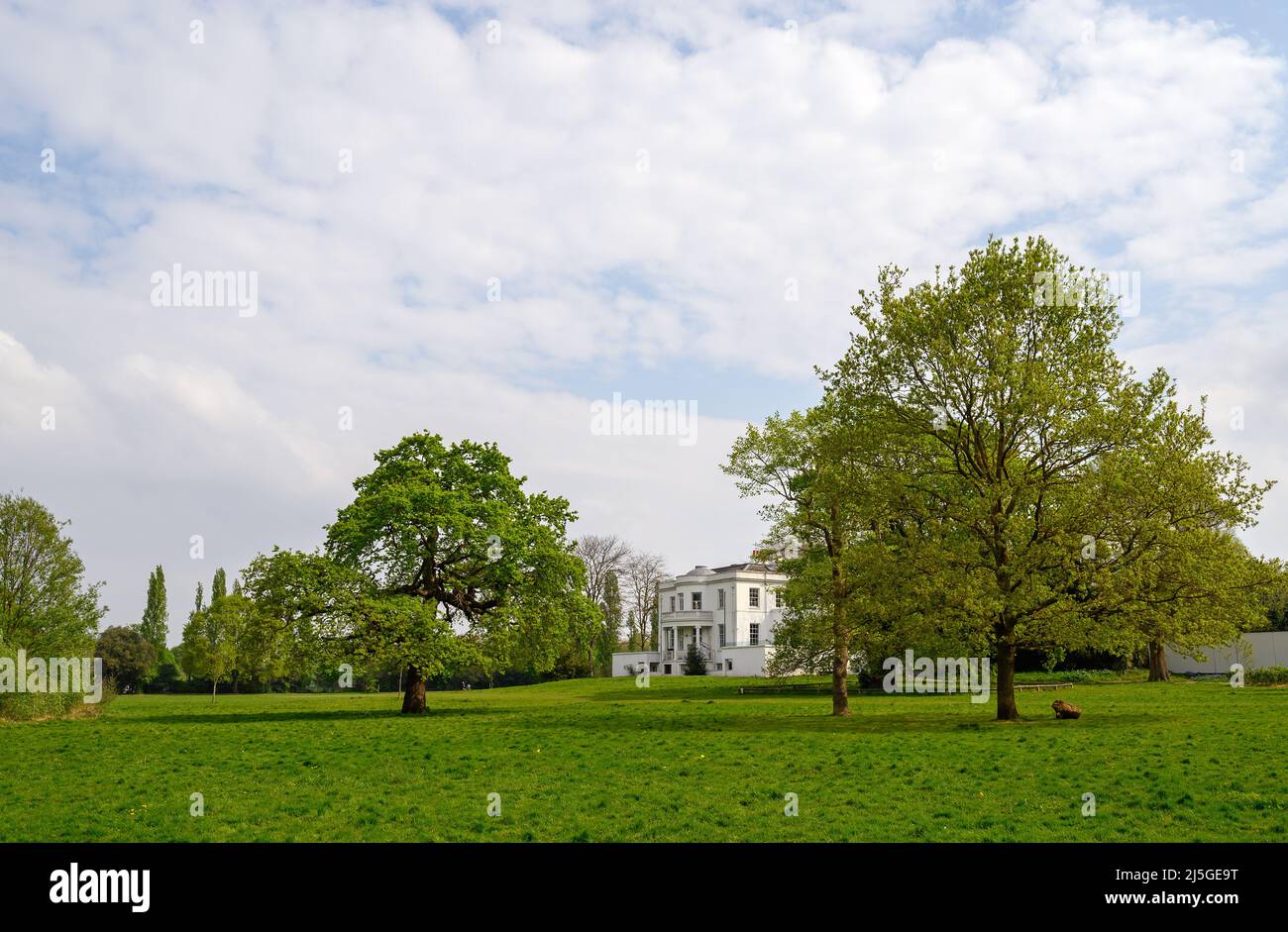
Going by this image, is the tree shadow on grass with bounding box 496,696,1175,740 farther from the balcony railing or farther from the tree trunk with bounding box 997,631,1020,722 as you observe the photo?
the balcony railing

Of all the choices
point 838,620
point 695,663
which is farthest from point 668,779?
point 695,663

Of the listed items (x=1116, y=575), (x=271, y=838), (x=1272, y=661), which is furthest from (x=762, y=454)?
(x=1272, y=661)

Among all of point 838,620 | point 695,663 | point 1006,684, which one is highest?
point 838,620

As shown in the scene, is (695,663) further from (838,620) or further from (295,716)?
(838,620)

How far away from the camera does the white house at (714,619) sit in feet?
291

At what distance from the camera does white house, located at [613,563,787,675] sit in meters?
88.7

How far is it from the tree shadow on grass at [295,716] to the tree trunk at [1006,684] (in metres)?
19.8

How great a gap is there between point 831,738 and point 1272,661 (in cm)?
5580

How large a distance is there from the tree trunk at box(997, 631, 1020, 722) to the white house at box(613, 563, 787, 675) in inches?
2213

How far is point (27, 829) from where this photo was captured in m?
13.7

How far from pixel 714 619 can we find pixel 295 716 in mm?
54649

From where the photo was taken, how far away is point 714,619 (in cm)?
9006

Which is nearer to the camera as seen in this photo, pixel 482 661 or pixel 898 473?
pixel 898 473
